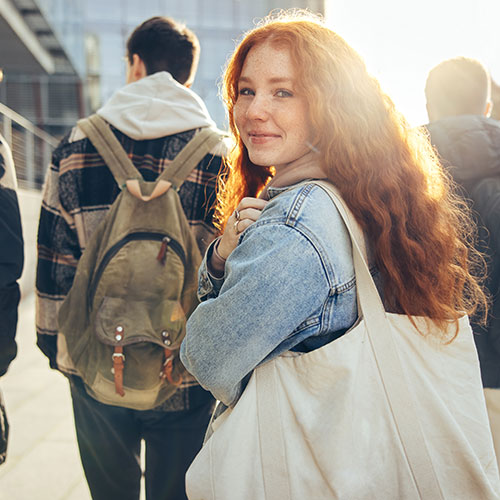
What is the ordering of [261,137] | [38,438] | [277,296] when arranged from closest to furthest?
1. [277,296]
2. [261,137]
3. [38,438]

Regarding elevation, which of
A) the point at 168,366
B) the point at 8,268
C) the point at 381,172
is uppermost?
the point at 381,172

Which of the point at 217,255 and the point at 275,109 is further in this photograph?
the point at 217,255

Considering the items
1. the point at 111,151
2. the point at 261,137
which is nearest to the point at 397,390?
the point at 261,137

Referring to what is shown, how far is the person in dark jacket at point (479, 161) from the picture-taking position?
7.59 ft

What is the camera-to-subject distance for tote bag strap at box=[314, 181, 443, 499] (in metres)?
1.28

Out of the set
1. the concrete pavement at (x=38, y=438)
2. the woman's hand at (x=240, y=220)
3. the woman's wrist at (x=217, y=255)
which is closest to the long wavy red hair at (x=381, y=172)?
the woman's hand at (x=240, y=220)

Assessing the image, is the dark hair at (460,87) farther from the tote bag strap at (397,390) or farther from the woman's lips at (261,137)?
the tote bag strap at (397,390)

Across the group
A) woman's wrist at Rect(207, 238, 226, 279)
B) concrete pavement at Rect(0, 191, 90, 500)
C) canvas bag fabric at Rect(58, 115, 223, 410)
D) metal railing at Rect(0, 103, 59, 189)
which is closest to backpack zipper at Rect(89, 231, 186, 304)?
canvas bag fabric at Rect(58, 115, 223, 410)

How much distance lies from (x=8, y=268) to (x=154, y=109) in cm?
90

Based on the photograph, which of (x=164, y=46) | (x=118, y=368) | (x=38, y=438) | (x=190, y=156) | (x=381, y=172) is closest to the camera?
(x=381, y=172)

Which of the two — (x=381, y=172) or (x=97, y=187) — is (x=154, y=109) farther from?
(x=381, y=172)

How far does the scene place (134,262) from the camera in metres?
2.11

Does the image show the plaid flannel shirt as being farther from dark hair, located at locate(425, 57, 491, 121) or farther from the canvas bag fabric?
dark hair, located at locate(425, 57, 491, 121)

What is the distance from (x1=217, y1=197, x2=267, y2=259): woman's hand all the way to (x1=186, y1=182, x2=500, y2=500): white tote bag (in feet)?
0.85
